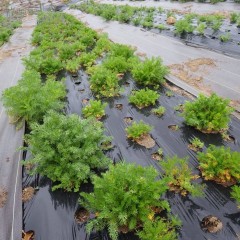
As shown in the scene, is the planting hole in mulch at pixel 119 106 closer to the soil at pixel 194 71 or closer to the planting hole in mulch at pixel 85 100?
the planting hole in mulch at pixel 85 100

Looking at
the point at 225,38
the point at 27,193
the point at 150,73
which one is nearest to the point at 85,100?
the point at 150,73

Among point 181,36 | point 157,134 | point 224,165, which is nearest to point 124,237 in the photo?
point 224,165

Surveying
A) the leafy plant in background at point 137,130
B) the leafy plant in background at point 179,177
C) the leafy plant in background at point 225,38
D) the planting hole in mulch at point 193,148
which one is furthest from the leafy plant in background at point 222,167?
the leafy plant in background at point 225,38

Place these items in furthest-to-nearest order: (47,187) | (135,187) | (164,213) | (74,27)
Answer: (74,27) → (47,187) → (164,213) → (135,187)

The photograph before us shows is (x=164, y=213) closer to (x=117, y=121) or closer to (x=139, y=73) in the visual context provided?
(x=117, y=121)

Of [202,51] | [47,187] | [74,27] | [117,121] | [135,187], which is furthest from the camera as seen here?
[74,27]

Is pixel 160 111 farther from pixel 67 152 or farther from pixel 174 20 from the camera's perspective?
pixel 174 20

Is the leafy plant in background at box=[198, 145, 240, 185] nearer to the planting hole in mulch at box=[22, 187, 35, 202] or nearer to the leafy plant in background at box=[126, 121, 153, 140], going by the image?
the leafy plant in background at box=[126, 121, 153, 140]

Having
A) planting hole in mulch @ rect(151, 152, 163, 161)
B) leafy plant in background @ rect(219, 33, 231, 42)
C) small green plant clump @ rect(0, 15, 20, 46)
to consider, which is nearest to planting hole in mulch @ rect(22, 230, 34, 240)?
planting hole in mulch @ rect(151, 152, 163, 161)
